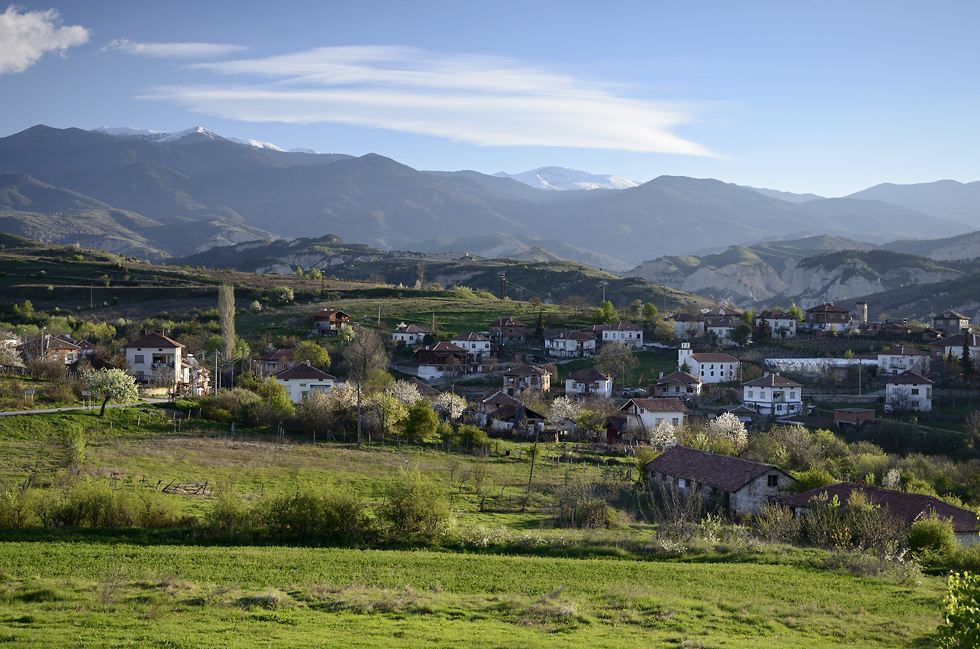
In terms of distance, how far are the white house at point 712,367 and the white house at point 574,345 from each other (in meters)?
11.7

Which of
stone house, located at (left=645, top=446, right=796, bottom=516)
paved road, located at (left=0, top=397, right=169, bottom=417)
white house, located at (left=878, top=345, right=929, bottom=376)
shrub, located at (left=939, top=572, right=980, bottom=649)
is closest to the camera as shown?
shrub, located at (left=939, top=572, right=980, bottom=649)

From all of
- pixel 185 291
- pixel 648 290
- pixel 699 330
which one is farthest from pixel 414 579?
pixel 648 290

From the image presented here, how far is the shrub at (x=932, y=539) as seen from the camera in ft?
80.9

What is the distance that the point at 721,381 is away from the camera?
7538cm

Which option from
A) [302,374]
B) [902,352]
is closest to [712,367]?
[902,352]

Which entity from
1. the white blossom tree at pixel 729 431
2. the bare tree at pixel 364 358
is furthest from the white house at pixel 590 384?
the bare tree at pixel 364 358

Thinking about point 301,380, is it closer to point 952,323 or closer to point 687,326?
point 687,326

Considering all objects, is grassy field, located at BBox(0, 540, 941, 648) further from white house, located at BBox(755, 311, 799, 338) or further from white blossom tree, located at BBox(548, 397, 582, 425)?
white house, located at BBox(755, 311, 799, 338)

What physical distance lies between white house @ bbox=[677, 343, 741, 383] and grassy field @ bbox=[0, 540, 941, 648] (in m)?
53.8

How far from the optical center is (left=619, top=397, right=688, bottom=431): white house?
56.5 metres

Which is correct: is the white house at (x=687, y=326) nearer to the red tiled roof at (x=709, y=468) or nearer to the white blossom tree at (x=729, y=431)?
the white blossom tree at (x=729, y=431)

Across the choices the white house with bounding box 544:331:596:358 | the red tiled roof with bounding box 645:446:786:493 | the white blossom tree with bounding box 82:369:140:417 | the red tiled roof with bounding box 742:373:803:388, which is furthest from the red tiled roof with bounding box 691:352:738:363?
the white blossom tree with bounding box 82:369:140:417

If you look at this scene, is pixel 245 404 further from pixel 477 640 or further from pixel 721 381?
pixel 721 381

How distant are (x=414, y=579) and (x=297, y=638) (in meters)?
5.39
